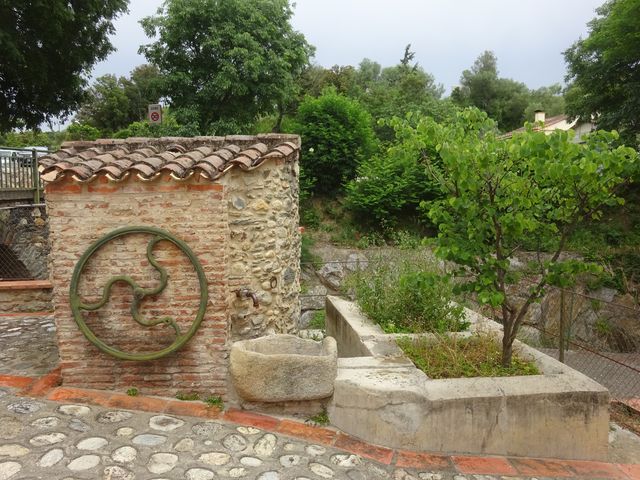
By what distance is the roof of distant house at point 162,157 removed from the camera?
3.43 metres

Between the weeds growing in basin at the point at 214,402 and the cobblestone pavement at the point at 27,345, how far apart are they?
1.60 metres

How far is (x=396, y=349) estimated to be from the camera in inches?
164

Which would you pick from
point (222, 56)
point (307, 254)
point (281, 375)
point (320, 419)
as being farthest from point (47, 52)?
point (320, 419)

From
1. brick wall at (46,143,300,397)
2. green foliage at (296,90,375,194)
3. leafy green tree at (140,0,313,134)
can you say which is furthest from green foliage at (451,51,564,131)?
brick wall at (46,143,300,397)

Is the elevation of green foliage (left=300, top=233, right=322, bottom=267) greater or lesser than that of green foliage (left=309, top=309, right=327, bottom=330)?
greater

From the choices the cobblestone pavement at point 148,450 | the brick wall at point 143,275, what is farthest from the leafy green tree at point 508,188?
the brick wall at point 143,275

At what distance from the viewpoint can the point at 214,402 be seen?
360 centimetres

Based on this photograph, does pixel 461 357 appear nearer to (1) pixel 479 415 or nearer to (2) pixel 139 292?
(1) pixel 479 415

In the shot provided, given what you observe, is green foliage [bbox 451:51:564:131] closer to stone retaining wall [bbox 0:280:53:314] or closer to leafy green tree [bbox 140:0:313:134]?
leafy green tree [bbox 140:0:313:134]

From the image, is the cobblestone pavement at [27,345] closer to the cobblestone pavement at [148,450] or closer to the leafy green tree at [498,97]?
the cobblestone pavement at [148,450]

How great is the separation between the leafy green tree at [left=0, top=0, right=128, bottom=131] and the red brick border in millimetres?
9194

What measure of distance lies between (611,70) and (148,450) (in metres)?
14.5

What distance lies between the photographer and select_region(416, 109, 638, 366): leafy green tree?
327cm

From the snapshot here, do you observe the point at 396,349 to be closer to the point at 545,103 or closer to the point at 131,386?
the point at 131,386
